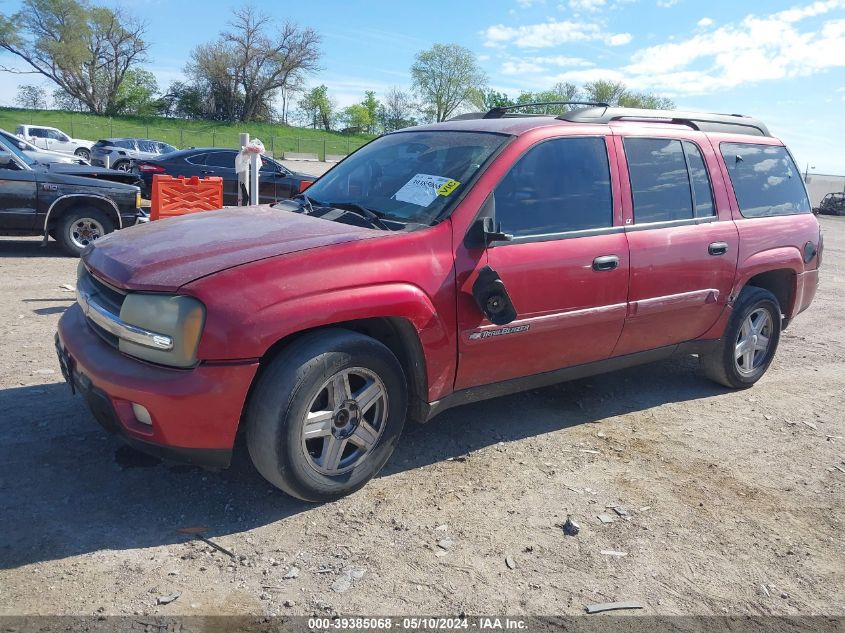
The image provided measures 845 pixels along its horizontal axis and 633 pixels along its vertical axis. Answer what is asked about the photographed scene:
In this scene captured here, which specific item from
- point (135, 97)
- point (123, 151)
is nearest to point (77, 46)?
point (135, 97)

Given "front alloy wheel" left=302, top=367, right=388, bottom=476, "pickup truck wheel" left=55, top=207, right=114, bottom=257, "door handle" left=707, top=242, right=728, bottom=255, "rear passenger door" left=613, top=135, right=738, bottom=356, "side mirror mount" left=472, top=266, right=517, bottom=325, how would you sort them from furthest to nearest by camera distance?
"pickup truck wheel" left=55, top=207, right=114, bottom=257 < "door handle" left=707, top=242, right=728, bottom=255 < "rear passenger door" left=613, top=135, right=738, bottom=356 < "side mirror mount" left=472, top=266, right=517, bottom=325 < "front alloy wheel" left=302, top=367, right=388, bottom=476

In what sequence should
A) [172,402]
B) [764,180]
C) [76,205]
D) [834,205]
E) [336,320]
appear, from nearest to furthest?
1. [172,402]
2. [336,320]
3. [764,180]
4. [76,205]
5. [834,205]

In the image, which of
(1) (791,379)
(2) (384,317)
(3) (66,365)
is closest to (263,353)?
(2) (384,317)

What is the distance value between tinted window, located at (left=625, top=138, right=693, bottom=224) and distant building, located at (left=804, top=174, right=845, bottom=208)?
157 ft

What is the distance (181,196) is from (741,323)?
246 inches

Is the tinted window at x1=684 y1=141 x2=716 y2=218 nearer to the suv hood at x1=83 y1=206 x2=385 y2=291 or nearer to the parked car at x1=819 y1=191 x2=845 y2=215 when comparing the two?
the suv hood at x1=83 y1=206 x2=385 y2=291

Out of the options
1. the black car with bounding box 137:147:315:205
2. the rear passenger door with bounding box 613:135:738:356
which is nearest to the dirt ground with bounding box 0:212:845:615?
the rear passenger door with bounding box 613:135:738:356

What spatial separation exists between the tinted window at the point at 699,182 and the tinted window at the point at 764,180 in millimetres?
306

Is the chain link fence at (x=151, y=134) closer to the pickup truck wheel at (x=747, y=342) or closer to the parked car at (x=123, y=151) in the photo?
the parked car at (x=123, y=151)

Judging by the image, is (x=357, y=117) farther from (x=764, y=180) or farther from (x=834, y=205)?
(x=764, y=180)

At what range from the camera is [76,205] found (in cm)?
895

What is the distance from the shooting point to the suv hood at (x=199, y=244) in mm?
2965

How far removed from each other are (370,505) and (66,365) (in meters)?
1.63

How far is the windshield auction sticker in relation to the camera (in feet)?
12.0
